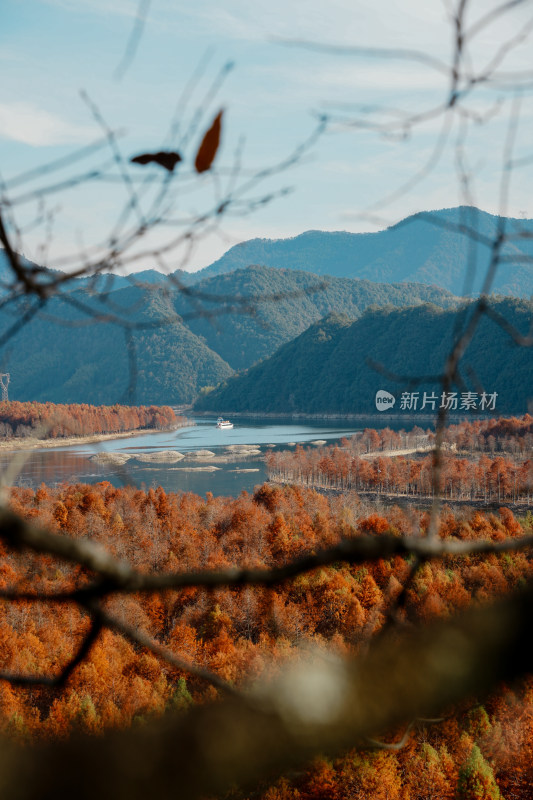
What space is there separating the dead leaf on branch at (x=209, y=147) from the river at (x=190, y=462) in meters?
19.1

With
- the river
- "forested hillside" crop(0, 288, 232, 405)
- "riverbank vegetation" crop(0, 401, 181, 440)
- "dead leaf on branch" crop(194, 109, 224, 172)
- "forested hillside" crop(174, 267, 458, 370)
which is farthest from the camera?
"forested hillside" crop(174, 267, 458, 370)

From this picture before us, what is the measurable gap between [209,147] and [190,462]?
136 feet

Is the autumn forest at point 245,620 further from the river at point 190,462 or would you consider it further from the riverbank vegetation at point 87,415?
the riverbank vegetation at point 87,415

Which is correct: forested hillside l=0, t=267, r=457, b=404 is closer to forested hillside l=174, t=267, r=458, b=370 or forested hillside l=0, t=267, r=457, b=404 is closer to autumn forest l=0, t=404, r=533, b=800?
forested hillside l=174, t=267, r=458, b=370

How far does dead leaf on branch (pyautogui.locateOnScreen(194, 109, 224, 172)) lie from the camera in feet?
3.13

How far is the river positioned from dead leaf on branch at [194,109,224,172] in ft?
62.8

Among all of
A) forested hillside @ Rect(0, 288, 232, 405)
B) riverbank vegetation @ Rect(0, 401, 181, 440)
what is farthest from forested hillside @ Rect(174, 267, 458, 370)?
riverbank vegetation @ Rect(0, 401, 181, 440)

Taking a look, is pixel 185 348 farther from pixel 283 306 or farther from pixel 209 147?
pixel 209 147

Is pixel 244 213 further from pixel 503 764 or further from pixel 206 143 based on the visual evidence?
pixel 503 764

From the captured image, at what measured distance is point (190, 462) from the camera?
4188cm

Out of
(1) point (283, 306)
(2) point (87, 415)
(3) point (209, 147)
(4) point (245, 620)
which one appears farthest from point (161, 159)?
(1) point (283, 306)

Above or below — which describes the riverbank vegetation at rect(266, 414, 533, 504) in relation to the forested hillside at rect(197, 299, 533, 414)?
below

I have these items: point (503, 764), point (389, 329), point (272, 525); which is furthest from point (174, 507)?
point (389, 329)

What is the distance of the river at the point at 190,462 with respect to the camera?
112ft
